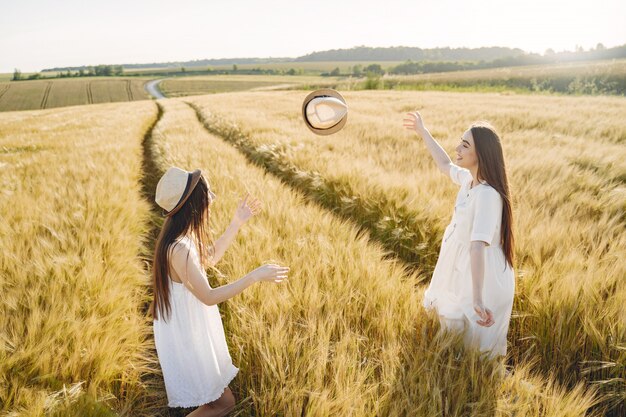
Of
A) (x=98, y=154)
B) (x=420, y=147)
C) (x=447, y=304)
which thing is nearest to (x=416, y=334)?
(x=447, y=304)

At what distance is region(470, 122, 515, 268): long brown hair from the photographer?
6.32 feet

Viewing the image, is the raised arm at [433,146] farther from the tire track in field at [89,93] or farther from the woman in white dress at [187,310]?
the tire track in field at [89,93]

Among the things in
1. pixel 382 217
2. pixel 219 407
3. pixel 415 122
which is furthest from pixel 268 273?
pixel 382 217

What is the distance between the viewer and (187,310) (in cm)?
186

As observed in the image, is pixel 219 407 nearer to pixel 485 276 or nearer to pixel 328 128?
pixel 328 128

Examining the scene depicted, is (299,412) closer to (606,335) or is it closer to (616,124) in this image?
A: (606,335)

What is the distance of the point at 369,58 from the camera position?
157125 mm

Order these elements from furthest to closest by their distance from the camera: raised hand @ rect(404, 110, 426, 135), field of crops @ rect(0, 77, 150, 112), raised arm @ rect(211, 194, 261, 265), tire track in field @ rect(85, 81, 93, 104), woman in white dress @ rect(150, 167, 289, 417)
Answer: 1. tire track in field @ rect(85, 81, 93, 104)
2. field of crops @ rect(0, 77, 150, 112)
3. raised hand @ rect(404, 110, 426, 135)
4. raised arm @ rect(211, 194, 261, 265)
5. woman in white dress @ rect(150, 167, 289, 417)

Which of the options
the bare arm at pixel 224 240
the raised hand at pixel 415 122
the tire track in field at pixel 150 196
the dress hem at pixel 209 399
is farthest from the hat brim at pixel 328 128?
the tire track in field at pixel 150 196

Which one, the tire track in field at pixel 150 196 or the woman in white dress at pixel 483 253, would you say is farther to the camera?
the tire track in field at pixel 150 196

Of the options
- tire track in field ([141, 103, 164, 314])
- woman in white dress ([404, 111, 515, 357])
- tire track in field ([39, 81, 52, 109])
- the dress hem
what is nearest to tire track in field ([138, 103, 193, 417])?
tire track in field ([141, 103, 164, 314])

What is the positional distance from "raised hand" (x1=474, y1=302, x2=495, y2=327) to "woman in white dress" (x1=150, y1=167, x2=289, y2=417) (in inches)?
38.6

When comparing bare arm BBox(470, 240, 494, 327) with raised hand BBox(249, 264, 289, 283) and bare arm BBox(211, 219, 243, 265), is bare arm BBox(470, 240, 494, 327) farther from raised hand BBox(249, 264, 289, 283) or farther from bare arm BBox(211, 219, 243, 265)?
bare arm BBox(211, 219, 243, 265)

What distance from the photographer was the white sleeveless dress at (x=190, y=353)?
179 cm
